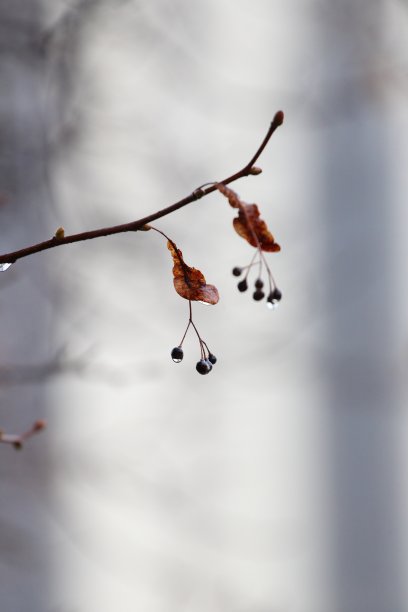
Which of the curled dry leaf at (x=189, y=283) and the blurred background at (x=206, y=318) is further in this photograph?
the blurred background at (x=206, y=318)

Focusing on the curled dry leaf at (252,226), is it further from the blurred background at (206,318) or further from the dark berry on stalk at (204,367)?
the blurred background at (206,318)

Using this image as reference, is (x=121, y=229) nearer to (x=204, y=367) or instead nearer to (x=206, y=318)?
(x=204, y=367)

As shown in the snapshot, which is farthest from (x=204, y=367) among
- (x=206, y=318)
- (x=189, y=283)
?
(x=206, y=318)

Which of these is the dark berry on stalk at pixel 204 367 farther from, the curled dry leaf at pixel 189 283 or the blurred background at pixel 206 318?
the blurred background at pixel 206 318

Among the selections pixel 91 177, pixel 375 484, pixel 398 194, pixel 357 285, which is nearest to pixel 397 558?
pixel 375 484

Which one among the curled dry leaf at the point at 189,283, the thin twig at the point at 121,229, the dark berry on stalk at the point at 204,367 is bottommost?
the dark berry on stalk at the point at 204,367

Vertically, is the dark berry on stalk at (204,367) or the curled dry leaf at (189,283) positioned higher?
the curled dry leaf at (189,283)

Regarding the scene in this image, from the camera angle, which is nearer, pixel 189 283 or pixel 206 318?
pixel 189 283

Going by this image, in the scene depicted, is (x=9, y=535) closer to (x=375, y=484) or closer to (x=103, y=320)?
(x=103, y=320)

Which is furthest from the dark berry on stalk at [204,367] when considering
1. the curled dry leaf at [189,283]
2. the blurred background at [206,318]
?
the blurred background at [206,318]
